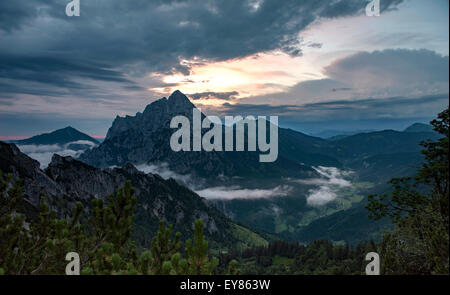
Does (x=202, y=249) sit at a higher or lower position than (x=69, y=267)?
higher

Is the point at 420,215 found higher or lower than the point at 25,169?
higher

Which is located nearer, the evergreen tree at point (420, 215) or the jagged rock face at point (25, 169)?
the evergreen tree at point (420, 215)

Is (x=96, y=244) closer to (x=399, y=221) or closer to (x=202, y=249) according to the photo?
(x=202, y=249)

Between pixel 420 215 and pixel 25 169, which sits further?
pixel 25 169

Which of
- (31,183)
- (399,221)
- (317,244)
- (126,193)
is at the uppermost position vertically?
(126,193)

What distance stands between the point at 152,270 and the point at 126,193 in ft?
12.3

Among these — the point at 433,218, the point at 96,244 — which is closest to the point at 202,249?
the point at 96,244

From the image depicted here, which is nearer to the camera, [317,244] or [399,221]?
[399,221]

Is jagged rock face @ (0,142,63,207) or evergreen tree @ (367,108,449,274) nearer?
evergreen tree @ (367,108,449,274)
